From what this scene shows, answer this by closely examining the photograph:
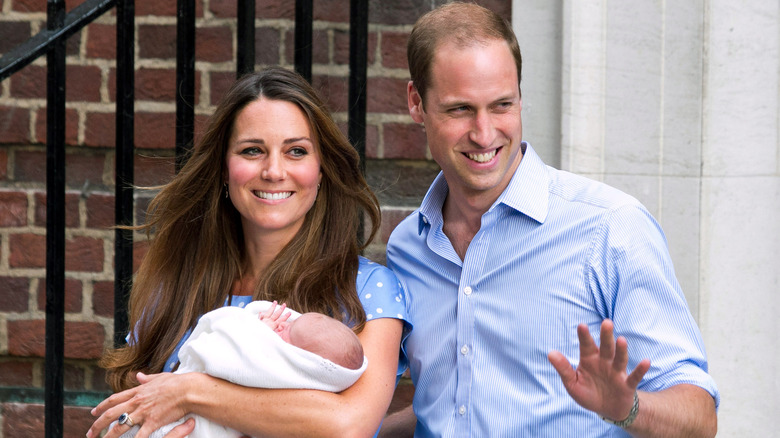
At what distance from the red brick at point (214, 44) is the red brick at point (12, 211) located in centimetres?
76

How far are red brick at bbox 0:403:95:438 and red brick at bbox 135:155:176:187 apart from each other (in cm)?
77

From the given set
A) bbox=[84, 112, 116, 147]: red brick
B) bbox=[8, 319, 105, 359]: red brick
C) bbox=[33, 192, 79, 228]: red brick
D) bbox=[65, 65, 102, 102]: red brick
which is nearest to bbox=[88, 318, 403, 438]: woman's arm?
bbox=[8, 319, 105, 359]: red brick

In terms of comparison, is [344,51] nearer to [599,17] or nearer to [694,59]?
[599,17]

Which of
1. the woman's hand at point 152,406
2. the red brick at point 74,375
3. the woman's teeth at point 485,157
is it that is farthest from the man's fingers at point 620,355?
the red brick at point 74,375

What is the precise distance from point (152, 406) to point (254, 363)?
0.27 m

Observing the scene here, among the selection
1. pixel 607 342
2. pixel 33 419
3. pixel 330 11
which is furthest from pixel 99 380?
pixel 607 342

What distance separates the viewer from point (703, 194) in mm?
2686

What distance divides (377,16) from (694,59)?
39.1 inches

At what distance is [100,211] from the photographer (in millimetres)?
2846

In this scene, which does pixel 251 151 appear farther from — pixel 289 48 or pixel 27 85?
pixel 27 85

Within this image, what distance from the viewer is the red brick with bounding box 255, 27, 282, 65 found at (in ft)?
9.34

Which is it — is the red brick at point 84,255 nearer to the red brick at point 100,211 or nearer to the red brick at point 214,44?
the red brick at point 100,211

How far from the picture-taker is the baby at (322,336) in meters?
1.94

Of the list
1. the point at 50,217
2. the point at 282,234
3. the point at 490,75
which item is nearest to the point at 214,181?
the point at 282,234
